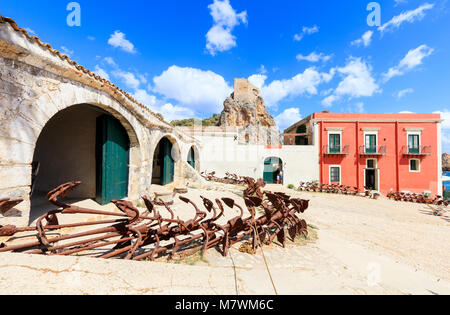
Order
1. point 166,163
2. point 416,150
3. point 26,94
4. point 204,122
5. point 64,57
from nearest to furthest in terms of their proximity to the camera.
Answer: point 26,94 → point 64,57 → point 166,163 → point 416,150 → point 204,122

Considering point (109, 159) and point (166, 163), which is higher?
point (109, 159)

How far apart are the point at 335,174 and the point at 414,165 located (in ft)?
23.7

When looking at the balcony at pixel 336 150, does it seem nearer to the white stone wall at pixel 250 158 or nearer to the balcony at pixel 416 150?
the white stone wall at pixel 250 158

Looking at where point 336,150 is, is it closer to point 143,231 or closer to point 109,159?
point 109,159

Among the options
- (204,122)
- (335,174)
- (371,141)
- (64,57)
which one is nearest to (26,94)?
(64,57)

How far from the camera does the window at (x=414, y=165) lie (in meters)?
16.4

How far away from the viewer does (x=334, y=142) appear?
16.9m

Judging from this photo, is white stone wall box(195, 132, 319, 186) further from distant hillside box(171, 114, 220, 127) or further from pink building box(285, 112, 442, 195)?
distant hillside box(171, 114, 220, 127)

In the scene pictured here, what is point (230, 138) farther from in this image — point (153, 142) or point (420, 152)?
point (420, 152)

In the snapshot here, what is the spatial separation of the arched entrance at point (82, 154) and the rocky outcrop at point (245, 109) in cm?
2822

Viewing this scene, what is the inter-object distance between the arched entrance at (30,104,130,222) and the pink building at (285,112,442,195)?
16.3 m

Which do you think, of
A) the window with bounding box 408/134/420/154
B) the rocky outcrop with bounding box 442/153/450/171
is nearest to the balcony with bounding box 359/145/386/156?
the window with bounding box 408/134/420/154

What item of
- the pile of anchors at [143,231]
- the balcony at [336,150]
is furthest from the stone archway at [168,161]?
the balcony at [336,150]

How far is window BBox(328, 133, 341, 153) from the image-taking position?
655 inches
